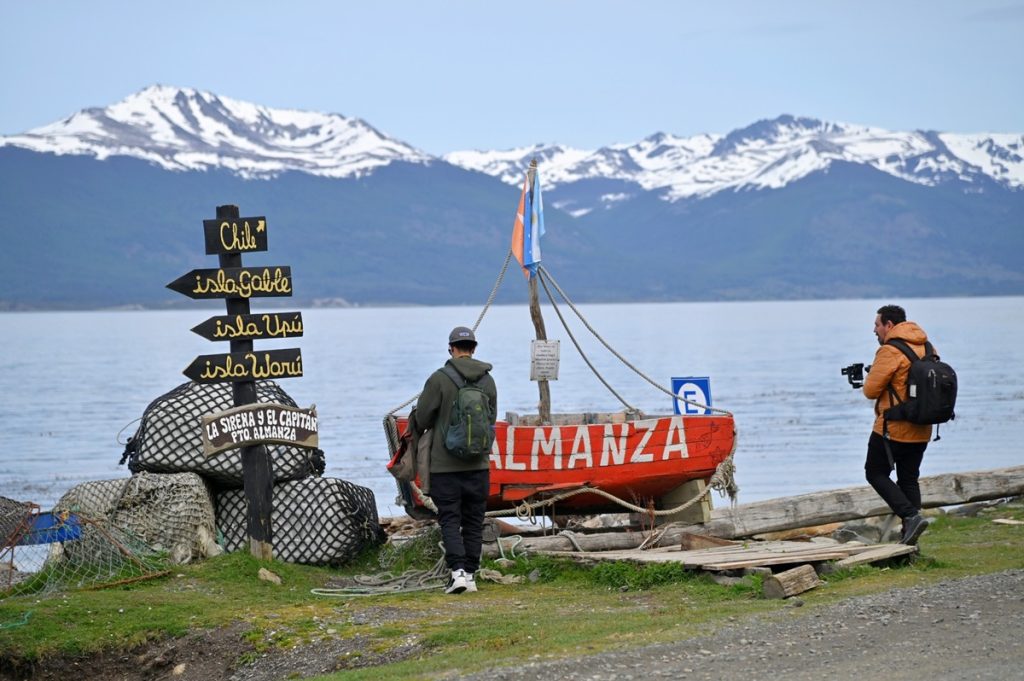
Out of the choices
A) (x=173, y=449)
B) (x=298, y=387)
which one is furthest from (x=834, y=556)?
(x=298, y=387)

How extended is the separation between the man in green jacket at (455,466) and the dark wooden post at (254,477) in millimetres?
2084

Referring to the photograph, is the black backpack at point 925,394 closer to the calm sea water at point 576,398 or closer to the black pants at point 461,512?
the black pants at point 461,512

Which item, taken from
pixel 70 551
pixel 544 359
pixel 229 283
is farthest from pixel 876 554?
pixel 70 551

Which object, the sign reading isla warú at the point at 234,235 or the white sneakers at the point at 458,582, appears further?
the sign reading isla warú at the point at 234,235

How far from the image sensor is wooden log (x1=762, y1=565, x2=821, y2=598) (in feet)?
34.9

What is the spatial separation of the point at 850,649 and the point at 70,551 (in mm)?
7200

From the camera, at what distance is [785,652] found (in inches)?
349

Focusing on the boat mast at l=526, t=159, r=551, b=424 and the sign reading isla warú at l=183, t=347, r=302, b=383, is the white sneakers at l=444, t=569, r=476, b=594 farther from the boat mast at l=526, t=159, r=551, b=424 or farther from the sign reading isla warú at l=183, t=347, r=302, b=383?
the boat mast at l=526, t=159, r=551, b=424

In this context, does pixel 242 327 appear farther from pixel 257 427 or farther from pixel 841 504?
pixel 841 504

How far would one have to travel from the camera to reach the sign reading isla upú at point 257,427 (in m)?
13.1

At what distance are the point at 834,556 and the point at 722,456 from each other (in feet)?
8.72

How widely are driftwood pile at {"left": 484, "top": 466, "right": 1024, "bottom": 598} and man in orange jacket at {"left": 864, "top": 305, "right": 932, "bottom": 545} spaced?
36 cm

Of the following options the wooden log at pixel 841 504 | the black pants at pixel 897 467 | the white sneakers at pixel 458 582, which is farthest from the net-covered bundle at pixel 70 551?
the black pants at pixel 897 467

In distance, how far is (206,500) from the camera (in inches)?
552
